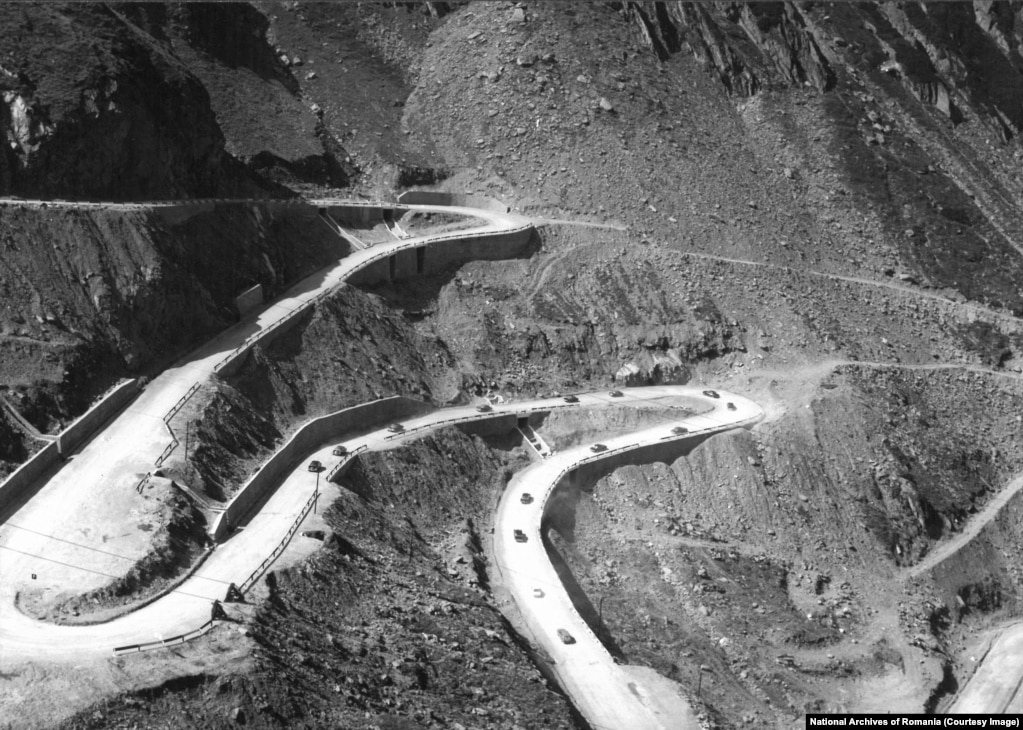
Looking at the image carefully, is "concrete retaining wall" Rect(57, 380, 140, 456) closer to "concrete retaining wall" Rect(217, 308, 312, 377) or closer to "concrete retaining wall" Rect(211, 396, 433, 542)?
"concrete retaining wall" Rect(217, 308, 312, 377)

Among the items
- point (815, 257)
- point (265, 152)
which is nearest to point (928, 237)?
point (815, 257)

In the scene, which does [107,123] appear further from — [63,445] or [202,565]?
[202,565]

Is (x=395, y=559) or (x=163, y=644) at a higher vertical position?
(x=163, y=644)

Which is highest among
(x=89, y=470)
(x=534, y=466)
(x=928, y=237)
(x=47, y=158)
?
(x=47, y=158)

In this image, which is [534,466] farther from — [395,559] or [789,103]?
[789,103]
